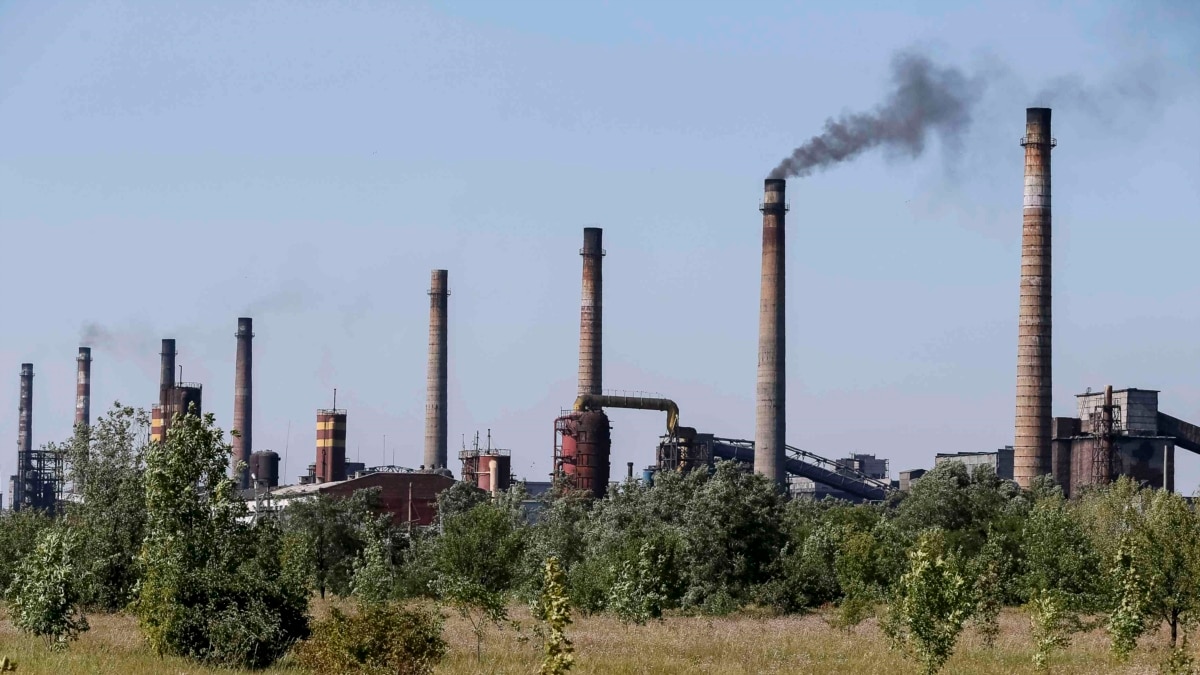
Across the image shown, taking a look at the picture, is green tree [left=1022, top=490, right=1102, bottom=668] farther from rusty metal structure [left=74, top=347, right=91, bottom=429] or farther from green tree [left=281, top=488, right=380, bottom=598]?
rusty metal structure [left=74, top=347, right=91, bottom=429]

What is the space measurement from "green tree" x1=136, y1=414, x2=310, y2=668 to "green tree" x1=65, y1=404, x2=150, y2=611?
933 cm

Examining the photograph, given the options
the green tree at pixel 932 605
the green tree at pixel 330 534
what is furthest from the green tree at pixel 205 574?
the green tree at pixel 330 534

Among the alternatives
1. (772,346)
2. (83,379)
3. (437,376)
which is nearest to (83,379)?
(83,379)

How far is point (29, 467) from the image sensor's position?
11875cm

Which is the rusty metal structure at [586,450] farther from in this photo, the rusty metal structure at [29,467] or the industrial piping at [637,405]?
the rusty metal structure at [29,467]

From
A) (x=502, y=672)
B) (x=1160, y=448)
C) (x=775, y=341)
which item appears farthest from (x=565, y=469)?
(x=502, y=672)

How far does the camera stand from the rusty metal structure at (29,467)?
116 metres

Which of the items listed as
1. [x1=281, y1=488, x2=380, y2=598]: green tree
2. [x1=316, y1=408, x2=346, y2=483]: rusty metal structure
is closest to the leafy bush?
[x1=281, y1=488, x2=380, y2=598]: green tree

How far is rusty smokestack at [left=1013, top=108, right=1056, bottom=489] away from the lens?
223 ft

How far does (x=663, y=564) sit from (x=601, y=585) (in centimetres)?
349

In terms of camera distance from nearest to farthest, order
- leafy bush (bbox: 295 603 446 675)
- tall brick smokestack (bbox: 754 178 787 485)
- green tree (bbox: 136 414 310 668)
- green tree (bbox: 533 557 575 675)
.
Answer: green tree (bbox: 533 557 575 675)
leafy bush (bbox: 295 603 446 675)
green tree (bbox: 136 414 310 668)
tall brick smokestack (bbox: 754 178 787 485)

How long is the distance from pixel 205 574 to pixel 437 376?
69.3m

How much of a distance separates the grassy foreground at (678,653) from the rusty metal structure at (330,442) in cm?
6516

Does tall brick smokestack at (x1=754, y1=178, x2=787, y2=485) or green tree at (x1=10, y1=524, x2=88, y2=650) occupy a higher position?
tall brick smokestack at (x1=754, y1=178, x2=787, y2=485)
